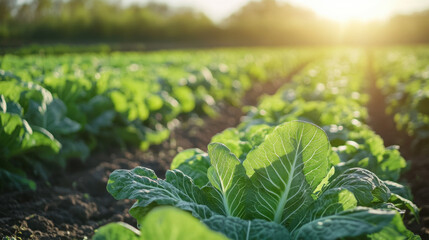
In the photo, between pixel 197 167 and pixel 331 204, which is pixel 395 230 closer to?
pixel 331 204

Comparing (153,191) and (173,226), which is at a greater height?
(173,226)

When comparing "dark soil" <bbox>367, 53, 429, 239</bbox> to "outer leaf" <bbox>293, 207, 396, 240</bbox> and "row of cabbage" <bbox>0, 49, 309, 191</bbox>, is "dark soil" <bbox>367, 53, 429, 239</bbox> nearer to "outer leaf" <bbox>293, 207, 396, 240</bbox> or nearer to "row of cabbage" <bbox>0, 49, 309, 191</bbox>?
"outer leaf" <bbox>293, 207, 396, 240</bbox>

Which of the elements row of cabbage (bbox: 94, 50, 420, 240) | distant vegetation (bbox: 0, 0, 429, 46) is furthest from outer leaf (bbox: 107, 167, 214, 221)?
distant vegetation (bbox: 0, 0, 429, 46)

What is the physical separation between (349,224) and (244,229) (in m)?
0.42

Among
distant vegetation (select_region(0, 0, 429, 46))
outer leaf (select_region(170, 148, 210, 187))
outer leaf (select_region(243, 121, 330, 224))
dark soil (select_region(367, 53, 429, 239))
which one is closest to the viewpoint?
outer leaf (select_region(243, 121, 330, 224))

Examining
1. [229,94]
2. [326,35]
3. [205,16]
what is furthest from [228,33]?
[229,94]

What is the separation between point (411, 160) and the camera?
181 inches

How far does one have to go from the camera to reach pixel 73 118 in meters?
4.07

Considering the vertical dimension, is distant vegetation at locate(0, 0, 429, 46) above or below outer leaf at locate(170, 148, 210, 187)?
above

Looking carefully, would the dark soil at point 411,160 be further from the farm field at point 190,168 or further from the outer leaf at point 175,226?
the outer leaf at point 175,226

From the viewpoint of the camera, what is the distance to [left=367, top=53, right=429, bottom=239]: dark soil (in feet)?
9.39

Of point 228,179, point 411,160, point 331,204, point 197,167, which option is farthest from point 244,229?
point 411,160

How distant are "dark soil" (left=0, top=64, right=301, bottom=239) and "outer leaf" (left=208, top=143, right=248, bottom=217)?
130 cm

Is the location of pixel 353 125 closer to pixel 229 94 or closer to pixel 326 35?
pixel 229 94
